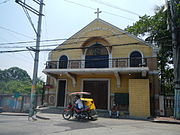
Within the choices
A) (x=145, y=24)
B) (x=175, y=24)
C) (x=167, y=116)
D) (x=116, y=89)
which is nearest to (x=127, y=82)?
(x=116, y=89)

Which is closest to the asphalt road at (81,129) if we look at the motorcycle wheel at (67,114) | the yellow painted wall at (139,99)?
the motorcycle wheel at (67,114)

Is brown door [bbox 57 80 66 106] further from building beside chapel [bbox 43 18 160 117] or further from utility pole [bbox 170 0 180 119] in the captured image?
utility pole [bbox 170 0 180 119]

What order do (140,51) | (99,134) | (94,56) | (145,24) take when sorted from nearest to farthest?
(99,134) < (140,51) < (94,56) < (145,24)

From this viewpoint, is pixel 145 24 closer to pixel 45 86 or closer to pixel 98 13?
pixel 98 13

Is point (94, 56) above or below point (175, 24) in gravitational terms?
below

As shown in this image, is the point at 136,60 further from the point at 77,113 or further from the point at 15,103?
the point at 15,103

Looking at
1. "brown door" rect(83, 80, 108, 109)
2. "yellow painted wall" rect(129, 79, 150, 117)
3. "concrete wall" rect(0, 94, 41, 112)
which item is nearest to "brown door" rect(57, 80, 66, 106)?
"brown door" rect(83, 80, 108, 109)

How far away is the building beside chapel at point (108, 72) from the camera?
13.7m

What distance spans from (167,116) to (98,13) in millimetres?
12679

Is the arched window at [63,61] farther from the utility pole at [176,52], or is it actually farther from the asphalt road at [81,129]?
the utility pole at [176,52]

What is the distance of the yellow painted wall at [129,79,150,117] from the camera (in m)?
13.0

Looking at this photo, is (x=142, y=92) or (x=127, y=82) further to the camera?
(x=127, y=82)

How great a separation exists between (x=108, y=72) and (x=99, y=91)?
256cm

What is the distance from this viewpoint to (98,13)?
59.5ft
